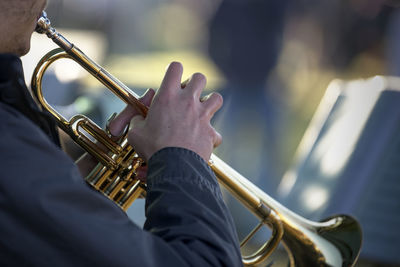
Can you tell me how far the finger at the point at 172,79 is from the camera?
1.15 m

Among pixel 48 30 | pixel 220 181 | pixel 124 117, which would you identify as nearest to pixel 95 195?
pixel 124 117

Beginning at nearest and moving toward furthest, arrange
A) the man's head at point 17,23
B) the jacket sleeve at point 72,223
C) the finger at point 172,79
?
the jacket sleeve at point 72,223, the man's head at point 17,23, the finger at point 172,79

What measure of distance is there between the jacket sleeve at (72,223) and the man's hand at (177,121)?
151 millimetres

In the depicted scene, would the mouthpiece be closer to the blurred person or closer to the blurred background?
the blurred background

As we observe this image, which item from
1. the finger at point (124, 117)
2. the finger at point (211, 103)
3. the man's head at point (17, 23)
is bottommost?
the finger at point (124, 117)

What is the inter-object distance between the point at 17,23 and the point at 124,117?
43cm

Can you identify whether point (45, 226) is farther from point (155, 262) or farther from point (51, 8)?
point (51, 8)

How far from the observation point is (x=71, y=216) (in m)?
0.85

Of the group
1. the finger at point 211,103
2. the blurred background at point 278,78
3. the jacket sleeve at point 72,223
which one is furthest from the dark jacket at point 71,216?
the blurred background at point 278,78

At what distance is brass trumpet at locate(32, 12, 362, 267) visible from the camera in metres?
1.45

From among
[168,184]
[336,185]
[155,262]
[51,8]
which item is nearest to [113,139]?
[168,184]

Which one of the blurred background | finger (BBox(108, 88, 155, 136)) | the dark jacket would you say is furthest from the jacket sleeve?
the blurred background

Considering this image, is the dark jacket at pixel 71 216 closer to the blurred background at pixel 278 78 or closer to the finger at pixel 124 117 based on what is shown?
the finger at pixel 124 117

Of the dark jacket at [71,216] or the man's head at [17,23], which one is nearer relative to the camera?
the dark jacket at [71,216]
